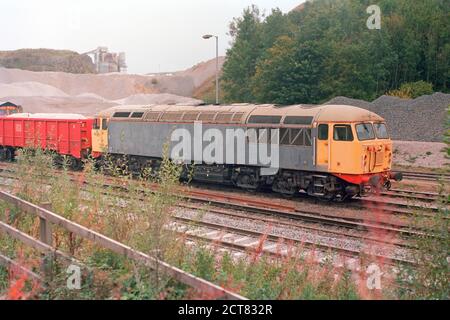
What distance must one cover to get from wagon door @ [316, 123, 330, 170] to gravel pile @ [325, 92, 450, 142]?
20.2 meters

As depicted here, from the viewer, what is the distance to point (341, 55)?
46.3 m

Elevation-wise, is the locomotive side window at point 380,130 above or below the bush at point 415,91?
below

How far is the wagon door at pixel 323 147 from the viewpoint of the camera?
18188 mm

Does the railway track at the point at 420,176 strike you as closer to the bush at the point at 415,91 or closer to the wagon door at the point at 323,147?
the wagon door at the point at 323,147

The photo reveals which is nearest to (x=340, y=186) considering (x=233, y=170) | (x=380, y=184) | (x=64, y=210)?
(x=380, y=184)

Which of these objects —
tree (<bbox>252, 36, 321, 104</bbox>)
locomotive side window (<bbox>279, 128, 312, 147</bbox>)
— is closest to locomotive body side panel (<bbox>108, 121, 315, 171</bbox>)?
locomotive side window (<bbox>279, 128, 312, 147</bbox>)

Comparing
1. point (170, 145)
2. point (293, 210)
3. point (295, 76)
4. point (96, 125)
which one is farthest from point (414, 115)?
point (293, 210)

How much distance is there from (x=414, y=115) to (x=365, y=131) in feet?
74.5

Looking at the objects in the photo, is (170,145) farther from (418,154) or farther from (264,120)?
(418,154)

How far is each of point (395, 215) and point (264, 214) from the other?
4285 millimetres

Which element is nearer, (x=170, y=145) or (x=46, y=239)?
(x=46, y=239)

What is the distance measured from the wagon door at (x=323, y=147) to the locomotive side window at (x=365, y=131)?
1042 mm

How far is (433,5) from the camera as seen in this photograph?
5534cm

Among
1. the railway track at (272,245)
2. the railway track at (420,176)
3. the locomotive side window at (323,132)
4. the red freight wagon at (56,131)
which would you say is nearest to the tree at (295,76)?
the railway track at (420,176)
